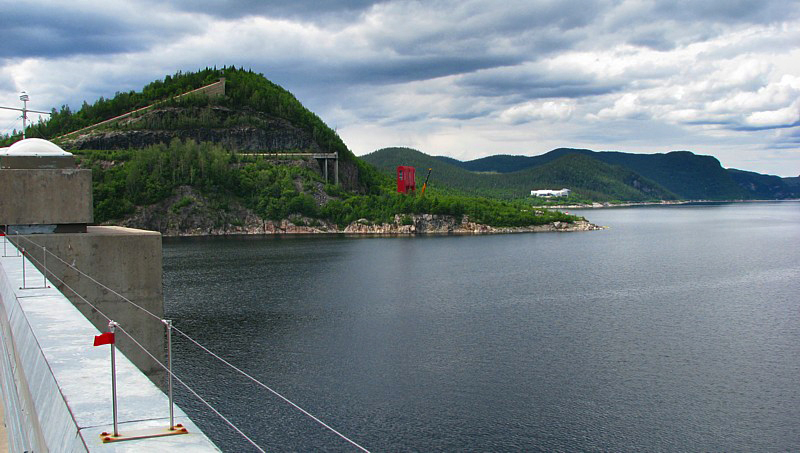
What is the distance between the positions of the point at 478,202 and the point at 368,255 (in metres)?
64.6

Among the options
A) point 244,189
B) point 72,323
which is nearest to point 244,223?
point 244,189

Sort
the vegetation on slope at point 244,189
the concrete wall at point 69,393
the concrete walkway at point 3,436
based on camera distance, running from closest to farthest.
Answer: the concrete wall at point 69,393 → the concrete walkway at point 3,436 → the vegetation on slope at point 244,189

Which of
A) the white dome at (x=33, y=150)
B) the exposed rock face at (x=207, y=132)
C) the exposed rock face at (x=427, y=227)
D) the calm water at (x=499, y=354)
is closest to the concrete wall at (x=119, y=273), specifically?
the white dome at (x=33, y=150)

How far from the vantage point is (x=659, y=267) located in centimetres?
6675

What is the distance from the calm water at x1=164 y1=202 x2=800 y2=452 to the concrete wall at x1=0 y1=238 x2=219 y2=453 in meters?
13.2

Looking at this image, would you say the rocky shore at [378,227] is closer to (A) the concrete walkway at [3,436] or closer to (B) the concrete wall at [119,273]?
(B) the concrete wall at [119,273]

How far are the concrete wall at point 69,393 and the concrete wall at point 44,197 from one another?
22.7 feet

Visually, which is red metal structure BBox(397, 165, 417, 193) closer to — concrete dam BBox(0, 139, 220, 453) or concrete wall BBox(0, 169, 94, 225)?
concrete dam BBox(0, 139, 220, 453)

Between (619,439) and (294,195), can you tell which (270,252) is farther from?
(619,439)

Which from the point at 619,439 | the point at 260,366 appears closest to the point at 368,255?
the point at 260,366

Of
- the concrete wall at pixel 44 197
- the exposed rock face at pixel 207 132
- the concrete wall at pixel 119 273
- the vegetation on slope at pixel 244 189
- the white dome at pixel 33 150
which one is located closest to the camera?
the concrete wall at pixel 119 273

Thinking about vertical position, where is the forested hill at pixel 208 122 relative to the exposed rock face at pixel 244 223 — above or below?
above

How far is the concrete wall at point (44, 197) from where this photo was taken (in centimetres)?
1616

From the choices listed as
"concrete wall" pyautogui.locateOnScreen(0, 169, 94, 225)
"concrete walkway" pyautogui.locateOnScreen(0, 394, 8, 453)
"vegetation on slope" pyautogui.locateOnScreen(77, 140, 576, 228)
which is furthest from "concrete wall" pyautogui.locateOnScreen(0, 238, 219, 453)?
"vegetation on slope" pyautogui.locateOnScreen(77, 140, 576, 228)
